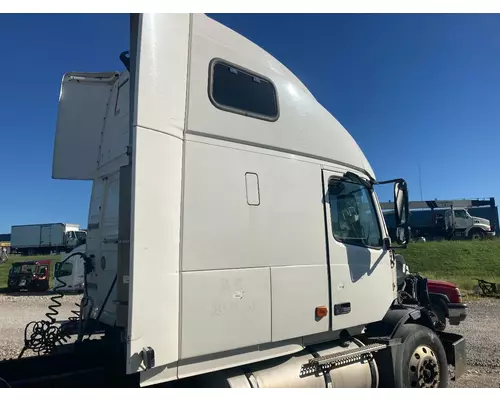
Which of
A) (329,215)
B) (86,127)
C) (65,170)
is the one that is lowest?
(329,215)

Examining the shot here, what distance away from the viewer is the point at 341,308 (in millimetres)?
3746

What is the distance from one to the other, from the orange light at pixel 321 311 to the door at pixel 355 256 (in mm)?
101

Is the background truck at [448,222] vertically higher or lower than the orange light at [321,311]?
higher

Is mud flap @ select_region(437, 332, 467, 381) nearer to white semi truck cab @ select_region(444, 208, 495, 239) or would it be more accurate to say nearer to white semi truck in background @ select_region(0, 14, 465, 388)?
white semi truck in background @ select_region(0, 14, 465, 388)

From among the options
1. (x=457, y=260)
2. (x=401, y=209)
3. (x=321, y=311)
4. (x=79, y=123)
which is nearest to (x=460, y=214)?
(x=457, y=260)

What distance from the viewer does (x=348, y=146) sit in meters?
4.38

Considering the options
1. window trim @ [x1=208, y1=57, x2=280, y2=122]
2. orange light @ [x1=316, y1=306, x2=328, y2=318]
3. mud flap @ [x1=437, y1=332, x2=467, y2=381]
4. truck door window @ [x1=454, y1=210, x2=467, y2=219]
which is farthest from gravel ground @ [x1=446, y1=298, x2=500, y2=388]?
truck door window @ [x1=454, y1=210, x2=467, y2=219]

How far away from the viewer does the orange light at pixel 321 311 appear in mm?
3547

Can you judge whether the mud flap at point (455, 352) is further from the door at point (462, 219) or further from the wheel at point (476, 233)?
the door at point (462, 219)

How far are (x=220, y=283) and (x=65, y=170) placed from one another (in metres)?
2.38

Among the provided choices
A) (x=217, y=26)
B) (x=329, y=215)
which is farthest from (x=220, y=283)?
(x=217, y=26)

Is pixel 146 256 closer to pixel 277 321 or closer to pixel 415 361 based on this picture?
pixel 277 321

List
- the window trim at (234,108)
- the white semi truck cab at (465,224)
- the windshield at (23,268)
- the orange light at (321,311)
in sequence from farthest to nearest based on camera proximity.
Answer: the white semi truck cab at (465,224) < the windshield at (23,268) < the orange light at (321,311) < the window trim at (234,108)

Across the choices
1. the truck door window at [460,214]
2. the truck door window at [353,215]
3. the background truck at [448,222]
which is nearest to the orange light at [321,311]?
the truck door window at [353,215]
